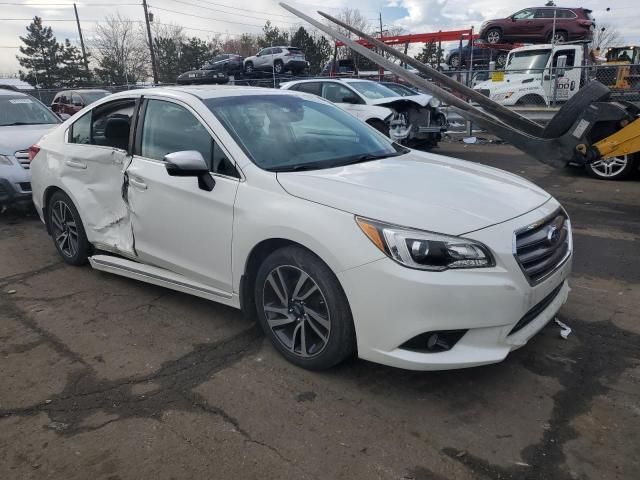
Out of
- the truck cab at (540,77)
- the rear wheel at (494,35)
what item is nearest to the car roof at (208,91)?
the truck cab at (540,77)

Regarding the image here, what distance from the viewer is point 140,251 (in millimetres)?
4117

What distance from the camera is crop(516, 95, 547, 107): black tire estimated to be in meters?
15.6

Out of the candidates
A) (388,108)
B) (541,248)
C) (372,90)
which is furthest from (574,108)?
(372,90)

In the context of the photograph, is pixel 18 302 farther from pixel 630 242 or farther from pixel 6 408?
pixel 630 242

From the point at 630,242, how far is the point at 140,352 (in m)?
5.09

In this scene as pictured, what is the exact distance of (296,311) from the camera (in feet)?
10.3

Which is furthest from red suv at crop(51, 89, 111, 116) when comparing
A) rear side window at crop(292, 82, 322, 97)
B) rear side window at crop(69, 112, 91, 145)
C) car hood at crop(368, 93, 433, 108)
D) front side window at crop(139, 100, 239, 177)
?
front side window at crop(139, 100, 239, 177)

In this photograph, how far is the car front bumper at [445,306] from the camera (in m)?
2.59

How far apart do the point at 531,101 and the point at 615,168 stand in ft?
24.0

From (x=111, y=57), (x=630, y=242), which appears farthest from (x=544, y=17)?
(x=111, y=57)

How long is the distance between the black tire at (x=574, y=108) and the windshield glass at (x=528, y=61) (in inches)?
390

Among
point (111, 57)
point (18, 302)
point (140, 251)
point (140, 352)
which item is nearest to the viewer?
point (140, 352)

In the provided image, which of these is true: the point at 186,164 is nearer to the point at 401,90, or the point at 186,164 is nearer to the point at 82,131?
the point at 82,131

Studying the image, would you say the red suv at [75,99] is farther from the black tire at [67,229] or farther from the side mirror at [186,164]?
the side mirror at [186,164]
